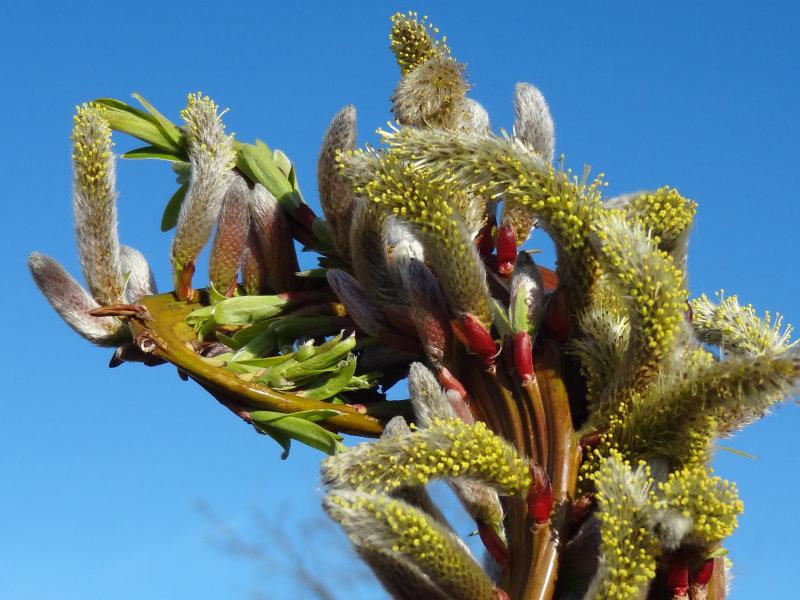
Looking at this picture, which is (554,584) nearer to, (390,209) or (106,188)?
(390,209)

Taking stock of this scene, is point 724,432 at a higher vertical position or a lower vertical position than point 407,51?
lower

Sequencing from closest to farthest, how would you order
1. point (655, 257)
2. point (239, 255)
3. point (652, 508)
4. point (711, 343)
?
point (652, 508), point (655, 257), point (711, 343), point (239, 255)

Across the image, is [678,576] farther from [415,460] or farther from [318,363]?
[318,363]

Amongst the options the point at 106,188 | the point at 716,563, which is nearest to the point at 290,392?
the point at 106,188

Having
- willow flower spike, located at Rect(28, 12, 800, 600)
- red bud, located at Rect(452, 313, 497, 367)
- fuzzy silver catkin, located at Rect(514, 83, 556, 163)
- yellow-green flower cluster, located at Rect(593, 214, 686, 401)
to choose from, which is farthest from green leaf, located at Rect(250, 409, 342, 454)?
fuzzy silver catkin, located at Rect(514, 83, 556, 163)

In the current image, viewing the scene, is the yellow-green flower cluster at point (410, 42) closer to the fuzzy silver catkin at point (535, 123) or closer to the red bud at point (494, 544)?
the fuzzy silver catkin at point (535, 123)

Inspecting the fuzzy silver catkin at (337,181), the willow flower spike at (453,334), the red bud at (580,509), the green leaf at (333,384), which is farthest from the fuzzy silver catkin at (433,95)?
the red bud at (580,509)

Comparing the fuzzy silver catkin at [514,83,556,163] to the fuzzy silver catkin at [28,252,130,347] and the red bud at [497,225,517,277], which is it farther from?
the fuzzy silver catkin at [28,252,130,347]
